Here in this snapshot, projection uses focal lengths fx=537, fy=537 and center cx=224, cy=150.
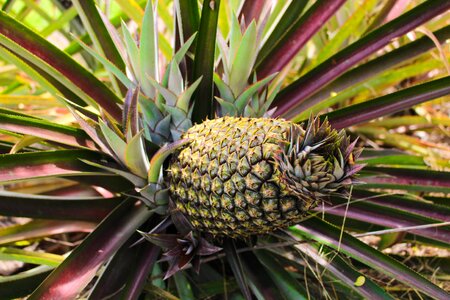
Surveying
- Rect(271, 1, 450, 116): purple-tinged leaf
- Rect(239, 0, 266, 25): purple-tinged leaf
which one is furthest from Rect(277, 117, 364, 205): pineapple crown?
Rect(239, 0, 266, 25): purple-tinged leaf

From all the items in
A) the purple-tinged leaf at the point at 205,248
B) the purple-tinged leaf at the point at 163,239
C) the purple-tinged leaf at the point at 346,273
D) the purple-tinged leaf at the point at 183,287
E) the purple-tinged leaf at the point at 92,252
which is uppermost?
the purple-tinged leaf at the point at 92,252

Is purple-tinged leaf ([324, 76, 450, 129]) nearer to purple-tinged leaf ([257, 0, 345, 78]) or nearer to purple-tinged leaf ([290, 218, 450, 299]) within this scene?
purple-tinged leaf ([257, 0, 345, 78])

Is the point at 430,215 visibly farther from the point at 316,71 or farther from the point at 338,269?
A: the point at 316,71

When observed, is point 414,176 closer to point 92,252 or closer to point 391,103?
point 391,103

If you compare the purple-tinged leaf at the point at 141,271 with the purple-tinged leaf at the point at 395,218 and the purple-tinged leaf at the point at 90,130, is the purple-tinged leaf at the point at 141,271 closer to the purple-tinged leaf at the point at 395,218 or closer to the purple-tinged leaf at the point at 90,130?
the purple-tinged leaf at the point at 90,130

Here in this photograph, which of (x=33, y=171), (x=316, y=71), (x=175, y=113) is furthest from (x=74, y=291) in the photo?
(x=316, y=71)

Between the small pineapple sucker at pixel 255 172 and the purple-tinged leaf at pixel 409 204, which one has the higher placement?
the small pineapple sucker at pixel 255 172

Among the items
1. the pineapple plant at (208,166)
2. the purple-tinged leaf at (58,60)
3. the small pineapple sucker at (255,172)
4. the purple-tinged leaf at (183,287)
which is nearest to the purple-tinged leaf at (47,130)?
the pineapple plant at (208,166)
